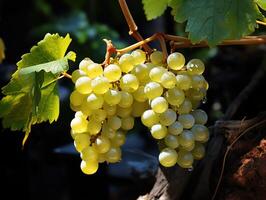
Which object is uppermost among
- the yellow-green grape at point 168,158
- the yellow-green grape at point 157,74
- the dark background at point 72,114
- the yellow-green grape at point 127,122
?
the yellow-green grape at point 157,74

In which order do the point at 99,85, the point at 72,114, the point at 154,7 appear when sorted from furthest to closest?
1. the point at 72,114
2. the point at 154,7
3. the point at 99,85

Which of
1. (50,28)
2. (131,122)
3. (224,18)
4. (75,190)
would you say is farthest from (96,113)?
(50,28)

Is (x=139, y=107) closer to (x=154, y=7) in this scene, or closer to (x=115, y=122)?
(x=115, y=122)

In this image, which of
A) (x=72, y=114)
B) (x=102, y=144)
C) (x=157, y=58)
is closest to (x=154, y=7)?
(x=157, y=58)

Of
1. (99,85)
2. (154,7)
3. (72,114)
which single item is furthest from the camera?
(72,114)

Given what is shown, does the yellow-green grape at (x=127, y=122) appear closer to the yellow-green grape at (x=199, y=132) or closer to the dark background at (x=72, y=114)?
the yellow-green grape at (x=199, y=132)

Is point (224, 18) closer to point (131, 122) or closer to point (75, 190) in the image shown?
point (131, 122)

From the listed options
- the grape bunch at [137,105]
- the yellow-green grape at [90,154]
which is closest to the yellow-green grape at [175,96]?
the grape bunch at [137,105]
